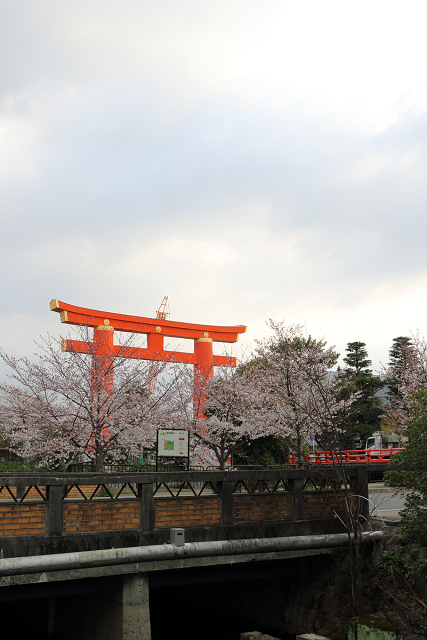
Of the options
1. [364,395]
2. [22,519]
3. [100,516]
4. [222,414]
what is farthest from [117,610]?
[364,395]

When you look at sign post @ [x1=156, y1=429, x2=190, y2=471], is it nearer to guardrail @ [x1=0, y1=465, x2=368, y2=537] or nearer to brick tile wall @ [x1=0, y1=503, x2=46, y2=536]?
guardrail @ [x1=0, y1=465, x2=368, y2=537]

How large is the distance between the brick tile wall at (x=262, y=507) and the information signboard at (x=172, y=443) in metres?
3.29

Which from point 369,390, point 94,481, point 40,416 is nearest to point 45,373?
point 40,416

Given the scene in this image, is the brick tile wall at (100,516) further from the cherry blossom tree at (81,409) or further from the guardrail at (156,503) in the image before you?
the cherry blossom tree at (81,409)

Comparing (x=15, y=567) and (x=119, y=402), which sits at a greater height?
(x=119, y=402)

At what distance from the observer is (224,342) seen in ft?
135

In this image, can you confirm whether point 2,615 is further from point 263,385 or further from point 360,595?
point 263,385

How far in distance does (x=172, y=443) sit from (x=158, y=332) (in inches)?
886

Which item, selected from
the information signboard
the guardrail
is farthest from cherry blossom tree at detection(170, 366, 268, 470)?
the guardrail

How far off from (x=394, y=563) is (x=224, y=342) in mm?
29861

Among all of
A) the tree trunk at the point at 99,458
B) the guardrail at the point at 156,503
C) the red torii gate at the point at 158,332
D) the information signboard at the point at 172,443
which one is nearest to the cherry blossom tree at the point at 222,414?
the red torii gate at the point at 158,332

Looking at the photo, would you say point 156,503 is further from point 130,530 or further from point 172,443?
point 172,443

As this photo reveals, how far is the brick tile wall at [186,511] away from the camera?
424 inches

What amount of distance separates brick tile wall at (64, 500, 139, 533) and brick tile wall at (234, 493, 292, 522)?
91.6 inches
